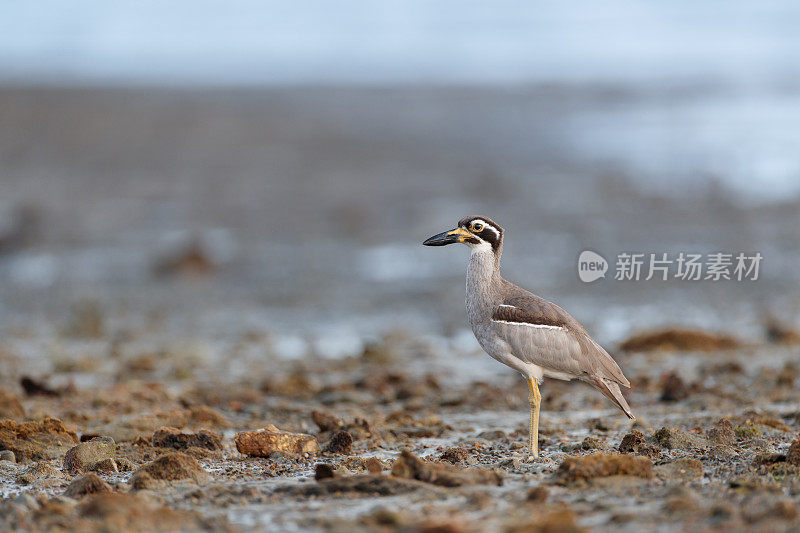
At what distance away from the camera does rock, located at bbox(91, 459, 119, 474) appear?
6086mm

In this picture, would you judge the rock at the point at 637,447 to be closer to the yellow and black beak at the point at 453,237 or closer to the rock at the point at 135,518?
the yellow and black beak at the point at 453,237

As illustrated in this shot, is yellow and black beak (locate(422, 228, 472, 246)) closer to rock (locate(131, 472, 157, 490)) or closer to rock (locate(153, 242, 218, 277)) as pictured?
rock (locate(131, 472, 157, 490))

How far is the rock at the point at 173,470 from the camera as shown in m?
5.67

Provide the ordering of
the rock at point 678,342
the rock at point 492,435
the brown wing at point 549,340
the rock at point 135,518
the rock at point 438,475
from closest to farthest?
the rock at point 135,518, the rock at point 438,475, the brown wing at point 549,340, the rock at point 492,435, the rock at point 678,342

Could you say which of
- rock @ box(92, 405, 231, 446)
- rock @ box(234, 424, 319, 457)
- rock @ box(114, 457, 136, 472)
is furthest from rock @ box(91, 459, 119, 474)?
rock @ box(92, 405, 231, 446)

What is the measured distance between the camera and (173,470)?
18.7 feet

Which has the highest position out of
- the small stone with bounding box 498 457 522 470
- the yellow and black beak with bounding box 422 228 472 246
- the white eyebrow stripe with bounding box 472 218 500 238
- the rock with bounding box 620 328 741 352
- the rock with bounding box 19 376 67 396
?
the white eyebrow stripe with bounding box 472 218 500 238

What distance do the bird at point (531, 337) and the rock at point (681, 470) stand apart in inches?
34.2

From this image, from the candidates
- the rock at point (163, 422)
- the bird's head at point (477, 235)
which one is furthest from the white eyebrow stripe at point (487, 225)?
the rock at point (163, 422)

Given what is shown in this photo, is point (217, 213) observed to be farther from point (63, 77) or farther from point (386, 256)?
point (63, 77)

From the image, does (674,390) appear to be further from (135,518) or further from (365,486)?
(135,518)

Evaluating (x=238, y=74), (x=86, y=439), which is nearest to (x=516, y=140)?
(x=238, y=74)

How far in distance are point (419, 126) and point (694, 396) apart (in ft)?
59.5

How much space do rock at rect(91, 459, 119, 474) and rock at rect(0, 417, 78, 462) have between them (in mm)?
533
